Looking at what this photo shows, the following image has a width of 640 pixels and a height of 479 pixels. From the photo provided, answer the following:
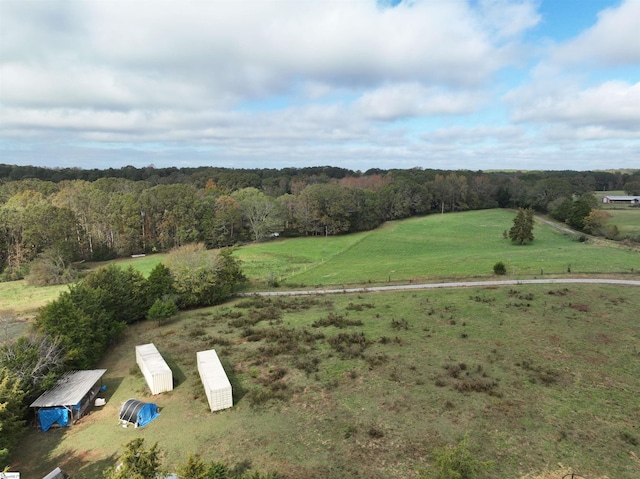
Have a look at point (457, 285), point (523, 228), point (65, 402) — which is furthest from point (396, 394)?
point (523, 228)

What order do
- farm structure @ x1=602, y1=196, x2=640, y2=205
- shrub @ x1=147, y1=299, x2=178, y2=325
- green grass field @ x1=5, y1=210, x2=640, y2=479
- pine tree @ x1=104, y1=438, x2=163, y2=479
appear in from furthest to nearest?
farm structure @ x1=602, y1=196, x2=640, y2=205
shrub @ x1=147, y1=299, x2=178, y2=325
green grass field @ x1=5, y1=210, x2=640, y2=479
pine tree @ x1=104, y1=438, x2=163, y2=479

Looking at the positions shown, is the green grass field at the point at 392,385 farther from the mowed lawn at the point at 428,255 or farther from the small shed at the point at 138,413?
the mowed lawn at the point at 428,255

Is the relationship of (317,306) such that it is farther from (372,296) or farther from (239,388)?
(239,388)

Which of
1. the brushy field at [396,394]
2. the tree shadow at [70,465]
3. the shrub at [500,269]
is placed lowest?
the tree shadow at [70,465]

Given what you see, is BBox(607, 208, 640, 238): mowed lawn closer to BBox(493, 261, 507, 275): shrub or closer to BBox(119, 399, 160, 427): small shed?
BBox(493, 261, 507, 275): shrub

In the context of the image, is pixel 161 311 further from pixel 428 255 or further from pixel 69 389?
pixel 428 255

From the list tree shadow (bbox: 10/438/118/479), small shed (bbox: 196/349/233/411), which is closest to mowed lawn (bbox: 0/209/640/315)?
small shed (bbox: 196/349/233/411)

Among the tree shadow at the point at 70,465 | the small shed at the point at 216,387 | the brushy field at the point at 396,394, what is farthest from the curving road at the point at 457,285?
the tree shadow at the point at 70,465
